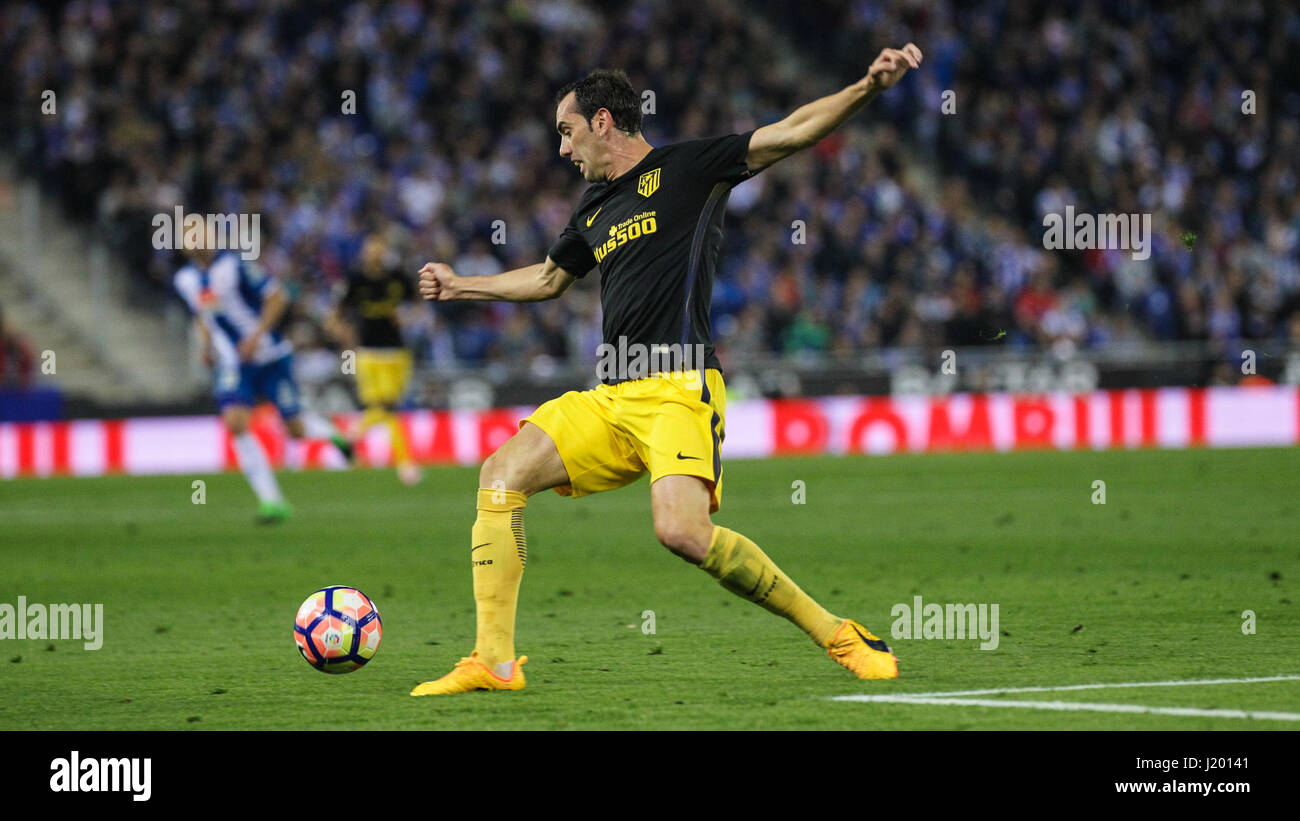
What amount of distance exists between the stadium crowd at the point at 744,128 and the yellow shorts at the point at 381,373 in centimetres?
423

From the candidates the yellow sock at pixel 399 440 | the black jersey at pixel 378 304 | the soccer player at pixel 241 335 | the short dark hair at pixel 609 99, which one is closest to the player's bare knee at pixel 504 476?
the short dark hair at pixel 609 99

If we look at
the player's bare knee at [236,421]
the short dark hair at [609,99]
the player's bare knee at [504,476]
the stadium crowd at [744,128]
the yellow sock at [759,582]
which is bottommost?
the yellow sock at [759,582]

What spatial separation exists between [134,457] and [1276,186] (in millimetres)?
16873

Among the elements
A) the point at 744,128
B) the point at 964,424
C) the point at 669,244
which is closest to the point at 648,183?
the point at 669,244

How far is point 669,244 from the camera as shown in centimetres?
698

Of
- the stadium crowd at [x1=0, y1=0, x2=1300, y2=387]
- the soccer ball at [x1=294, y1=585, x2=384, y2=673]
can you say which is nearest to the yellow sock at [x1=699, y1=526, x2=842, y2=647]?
the soccer ball at [x1=294, y1=585, x2=384, y2=673]

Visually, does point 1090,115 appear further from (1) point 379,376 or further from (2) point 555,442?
(2) point 555,442

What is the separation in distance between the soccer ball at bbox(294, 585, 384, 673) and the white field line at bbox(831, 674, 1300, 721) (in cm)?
193

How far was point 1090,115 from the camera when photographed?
28.7 meters

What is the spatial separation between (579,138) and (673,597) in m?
3.70

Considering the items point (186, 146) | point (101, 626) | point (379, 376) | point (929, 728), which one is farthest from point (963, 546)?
point (186, 146)

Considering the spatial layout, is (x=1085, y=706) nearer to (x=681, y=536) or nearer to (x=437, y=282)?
(x=681, y=536)

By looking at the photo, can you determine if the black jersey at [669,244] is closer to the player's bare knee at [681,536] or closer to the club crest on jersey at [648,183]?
the club crest on jersey at [648,183]

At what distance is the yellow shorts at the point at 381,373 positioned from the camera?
19234 millimetres
